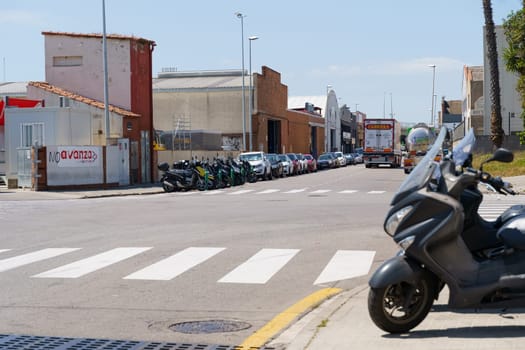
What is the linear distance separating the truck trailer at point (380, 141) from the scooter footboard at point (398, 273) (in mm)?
62963

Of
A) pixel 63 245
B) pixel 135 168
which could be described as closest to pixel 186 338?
pixel 63 245

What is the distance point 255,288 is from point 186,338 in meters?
2.55

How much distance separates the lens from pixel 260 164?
156 feet

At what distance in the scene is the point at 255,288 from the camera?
9.77m

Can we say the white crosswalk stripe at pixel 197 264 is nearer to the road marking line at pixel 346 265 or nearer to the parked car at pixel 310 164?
the road marking line at pixel 346 265

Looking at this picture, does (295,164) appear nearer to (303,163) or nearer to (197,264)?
Result: (303,163)

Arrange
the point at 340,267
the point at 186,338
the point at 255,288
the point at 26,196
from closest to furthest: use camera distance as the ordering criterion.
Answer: the point at 186,338, the point at 255,288, the point at 340,267, the point at 26,196

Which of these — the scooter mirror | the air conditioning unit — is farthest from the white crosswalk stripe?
the air conditioning unit

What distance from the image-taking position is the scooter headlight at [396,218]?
679cm

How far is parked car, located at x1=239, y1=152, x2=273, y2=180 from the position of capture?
47312mm

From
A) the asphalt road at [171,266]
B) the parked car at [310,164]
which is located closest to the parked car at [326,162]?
the parked car at [310,164]

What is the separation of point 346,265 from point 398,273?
4.76m

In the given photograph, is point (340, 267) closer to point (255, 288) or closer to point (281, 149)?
point (255, 288)

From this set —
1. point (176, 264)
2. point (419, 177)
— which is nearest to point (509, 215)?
point (419, 177)
